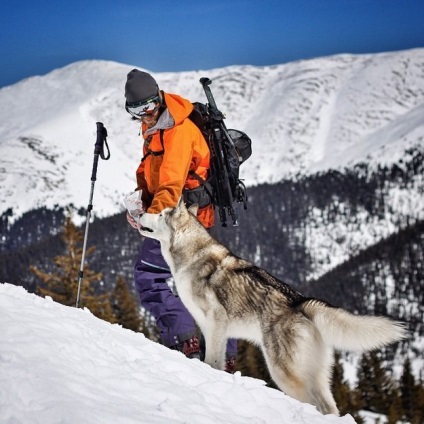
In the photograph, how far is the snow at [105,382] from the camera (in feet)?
13.9

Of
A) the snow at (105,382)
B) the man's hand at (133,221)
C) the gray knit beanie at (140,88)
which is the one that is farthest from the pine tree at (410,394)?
the gray knit beanie at (140,88)

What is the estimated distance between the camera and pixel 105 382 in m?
5.03

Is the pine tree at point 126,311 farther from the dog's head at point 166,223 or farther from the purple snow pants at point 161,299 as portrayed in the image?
the dog's head at point 166,223

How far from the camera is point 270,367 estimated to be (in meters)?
6.60

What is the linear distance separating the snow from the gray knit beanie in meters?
3.32

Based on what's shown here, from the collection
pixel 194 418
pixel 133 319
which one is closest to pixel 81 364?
pixel 194 418

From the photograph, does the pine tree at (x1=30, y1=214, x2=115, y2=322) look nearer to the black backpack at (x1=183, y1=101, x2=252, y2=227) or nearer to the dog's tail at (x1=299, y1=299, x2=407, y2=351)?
the black backpack at (x1=183, y1=101, x2=252, y2=227)

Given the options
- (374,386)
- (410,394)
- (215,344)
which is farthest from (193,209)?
(410,394)

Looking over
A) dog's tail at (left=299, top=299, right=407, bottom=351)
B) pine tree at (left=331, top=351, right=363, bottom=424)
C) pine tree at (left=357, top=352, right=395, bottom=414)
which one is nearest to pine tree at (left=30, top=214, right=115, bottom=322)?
dog's tail at (left=299, top=299, right=407, bottom=351)

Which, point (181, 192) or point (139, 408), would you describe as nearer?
point (139, 408)

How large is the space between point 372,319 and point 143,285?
3.71 m

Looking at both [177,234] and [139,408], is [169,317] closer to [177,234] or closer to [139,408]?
[177,234]

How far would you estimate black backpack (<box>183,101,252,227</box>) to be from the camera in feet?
27.4

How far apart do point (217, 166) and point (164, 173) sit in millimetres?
1164
